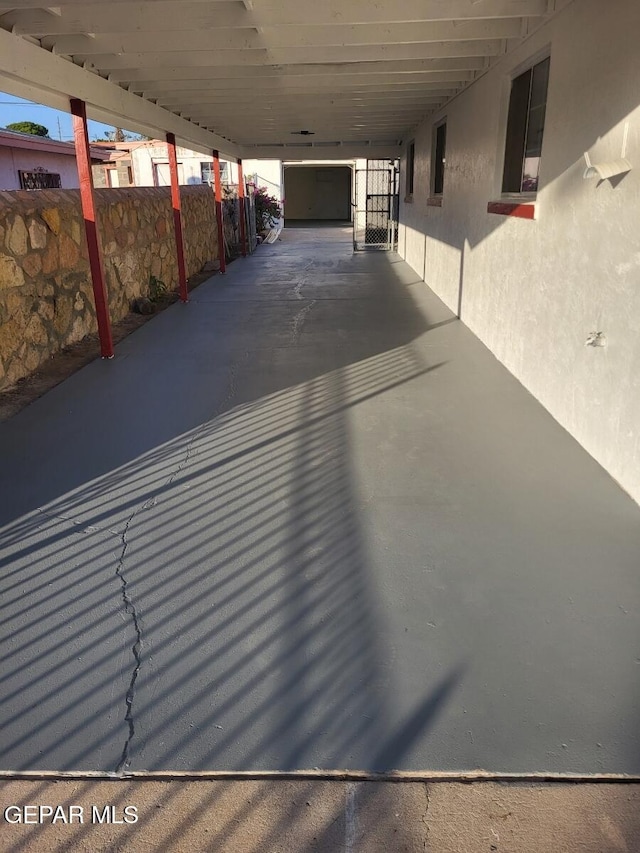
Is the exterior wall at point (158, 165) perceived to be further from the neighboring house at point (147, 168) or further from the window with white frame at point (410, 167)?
the window with white frame at point (410, 167)

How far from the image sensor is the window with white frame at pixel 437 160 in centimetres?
1011

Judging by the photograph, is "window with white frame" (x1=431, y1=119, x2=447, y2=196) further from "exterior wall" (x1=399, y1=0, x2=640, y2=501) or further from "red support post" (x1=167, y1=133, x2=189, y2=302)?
"red support post" (x1=167, y1=133, x2=189, y2=302)

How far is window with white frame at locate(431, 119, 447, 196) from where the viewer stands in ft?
33.2

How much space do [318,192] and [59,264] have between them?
28.0 meters

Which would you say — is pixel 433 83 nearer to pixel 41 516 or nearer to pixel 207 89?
pixel 207 89

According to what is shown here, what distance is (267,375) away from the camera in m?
6.01

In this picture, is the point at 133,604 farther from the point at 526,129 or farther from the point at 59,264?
the point at 526,129

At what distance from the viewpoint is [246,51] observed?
5.99m

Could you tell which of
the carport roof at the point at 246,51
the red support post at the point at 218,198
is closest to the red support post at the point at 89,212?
the carport roof at the point at 246,51

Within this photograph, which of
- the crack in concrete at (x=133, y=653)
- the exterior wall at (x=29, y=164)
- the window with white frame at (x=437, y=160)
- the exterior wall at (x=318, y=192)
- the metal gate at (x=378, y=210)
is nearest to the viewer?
the crack in concrete at (x=133, y=653)

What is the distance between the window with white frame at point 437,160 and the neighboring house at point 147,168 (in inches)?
688

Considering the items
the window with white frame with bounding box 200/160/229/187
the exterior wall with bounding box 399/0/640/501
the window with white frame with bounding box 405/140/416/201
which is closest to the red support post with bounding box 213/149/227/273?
the window with white frame with bounding box 405/140/416/201

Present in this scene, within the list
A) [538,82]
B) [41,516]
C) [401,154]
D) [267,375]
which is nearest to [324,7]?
[538,82]

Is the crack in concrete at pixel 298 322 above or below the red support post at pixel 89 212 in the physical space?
below
